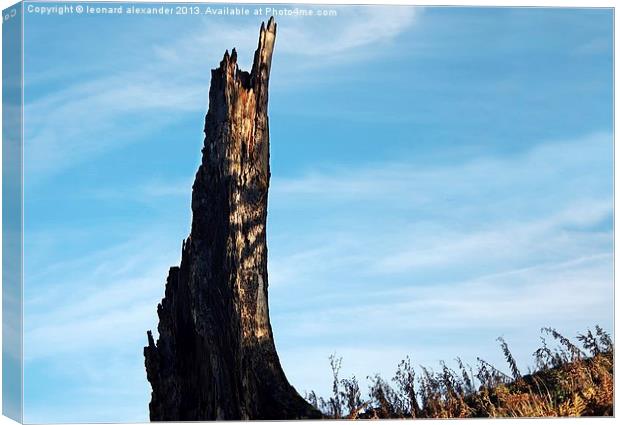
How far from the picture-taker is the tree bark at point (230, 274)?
11.3 meters

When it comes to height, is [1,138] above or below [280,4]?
below

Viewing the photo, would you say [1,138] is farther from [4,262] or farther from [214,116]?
[214,116]

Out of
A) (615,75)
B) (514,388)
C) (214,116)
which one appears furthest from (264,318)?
(615,75)

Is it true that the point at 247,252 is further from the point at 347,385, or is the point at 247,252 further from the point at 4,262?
the point at 4,262

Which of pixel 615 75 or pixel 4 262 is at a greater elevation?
pixel 615 75

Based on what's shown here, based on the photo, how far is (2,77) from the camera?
442 inches

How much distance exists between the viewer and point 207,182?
11.6 metres

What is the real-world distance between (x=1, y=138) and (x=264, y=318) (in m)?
3.59

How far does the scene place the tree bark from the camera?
11.3 metres

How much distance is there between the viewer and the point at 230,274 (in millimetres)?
11398

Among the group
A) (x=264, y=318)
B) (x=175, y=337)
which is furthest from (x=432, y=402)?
(x=175, y=337)

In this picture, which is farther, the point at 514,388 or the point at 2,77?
the point at 514,388

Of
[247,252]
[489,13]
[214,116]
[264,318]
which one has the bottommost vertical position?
[264,318]

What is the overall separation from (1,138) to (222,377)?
3671 millimetres
